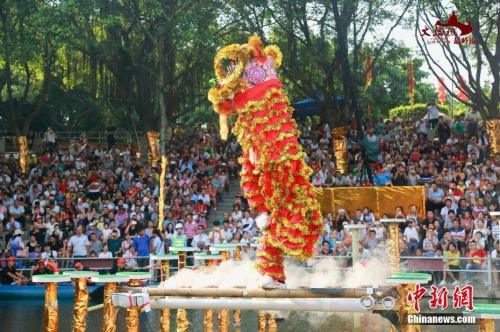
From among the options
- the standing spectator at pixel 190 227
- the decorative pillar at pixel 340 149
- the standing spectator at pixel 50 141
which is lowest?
the standing spectator at pixel 190 227

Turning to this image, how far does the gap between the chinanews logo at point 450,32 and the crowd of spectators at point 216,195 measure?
202cm

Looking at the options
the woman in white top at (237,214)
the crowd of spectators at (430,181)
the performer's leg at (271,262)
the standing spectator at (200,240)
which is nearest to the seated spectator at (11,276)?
the standing spectator at (200,240)

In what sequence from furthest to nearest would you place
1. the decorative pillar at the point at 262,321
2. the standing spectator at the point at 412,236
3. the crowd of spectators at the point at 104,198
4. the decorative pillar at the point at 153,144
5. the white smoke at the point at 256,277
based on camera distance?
the decorative pillar at the point at 153,144 → the crowd of spectators at the point at 104,198 → the standing spectator at the point at 412,236 → the decorative pillar at the point at 262,321 → the white smoke at the point at 256,277

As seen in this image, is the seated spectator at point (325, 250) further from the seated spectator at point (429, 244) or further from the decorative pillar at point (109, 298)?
the decorative pillar at point (109, 298)

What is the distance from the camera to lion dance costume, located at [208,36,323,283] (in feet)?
26.9

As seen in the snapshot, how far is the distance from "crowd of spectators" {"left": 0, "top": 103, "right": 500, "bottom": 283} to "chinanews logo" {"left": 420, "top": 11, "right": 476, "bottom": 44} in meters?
2.02

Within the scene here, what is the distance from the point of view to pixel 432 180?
18344 mm

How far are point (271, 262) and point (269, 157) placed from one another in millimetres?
988

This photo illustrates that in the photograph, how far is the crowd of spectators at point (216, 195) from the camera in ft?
50.2

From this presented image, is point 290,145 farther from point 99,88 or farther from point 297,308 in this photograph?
point 99,88

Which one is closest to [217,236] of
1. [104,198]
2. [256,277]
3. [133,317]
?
[104,198]

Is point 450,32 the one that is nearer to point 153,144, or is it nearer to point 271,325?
point 153,144

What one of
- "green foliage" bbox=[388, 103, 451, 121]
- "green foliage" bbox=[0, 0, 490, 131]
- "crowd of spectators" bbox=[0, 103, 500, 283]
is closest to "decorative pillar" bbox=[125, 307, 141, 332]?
"crowd of spectators" bbox=[0, 103, 500, 283]

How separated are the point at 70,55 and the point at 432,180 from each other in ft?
38.6
